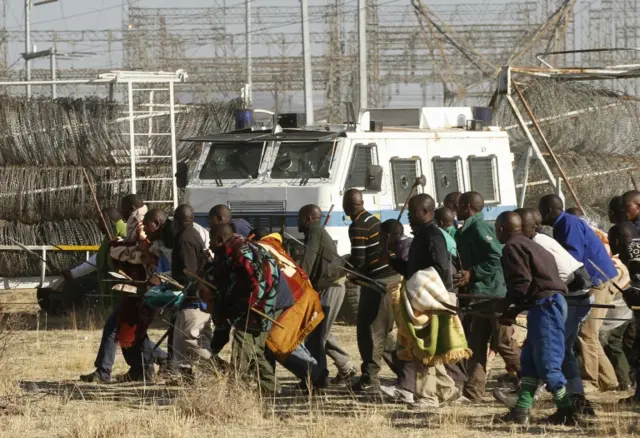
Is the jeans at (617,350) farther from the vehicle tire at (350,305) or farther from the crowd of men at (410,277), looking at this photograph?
the vehicle tire at (350,305)

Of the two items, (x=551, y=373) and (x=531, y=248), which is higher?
(x=531, y=248)

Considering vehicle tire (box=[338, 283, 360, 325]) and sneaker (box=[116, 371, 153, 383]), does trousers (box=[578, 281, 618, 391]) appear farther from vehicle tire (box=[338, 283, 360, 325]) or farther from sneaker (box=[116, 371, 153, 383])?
vehicle tire (box=[338, 283, 360, 325])

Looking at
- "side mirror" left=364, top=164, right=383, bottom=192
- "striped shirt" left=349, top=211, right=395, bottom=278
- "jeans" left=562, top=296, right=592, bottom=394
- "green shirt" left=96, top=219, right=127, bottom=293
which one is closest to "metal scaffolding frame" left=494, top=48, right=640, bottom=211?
"side mirror" left=364, top=164, right=383, bottom=192

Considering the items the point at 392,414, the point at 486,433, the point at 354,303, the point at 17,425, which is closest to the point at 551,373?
the point at 486,433

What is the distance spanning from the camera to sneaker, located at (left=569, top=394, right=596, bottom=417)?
33.7ft

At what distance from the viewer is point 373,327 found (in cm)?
1206

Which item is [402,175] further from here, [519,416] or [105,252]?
[519,416]

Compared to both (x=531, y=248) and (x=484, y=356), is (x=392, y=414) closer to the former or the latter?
(x=484, y=356)

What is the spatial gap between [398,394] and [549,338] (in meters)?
1.48

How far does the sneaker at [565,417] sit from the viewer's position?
10.0m

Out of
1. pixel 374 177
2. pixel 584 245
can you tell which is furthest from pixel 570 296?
pixel 374 177

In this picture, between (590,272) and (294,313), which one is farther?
(590,272)

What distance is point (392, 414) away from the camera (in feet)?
35.3

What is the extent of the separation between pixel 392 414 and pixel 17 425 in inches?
104
